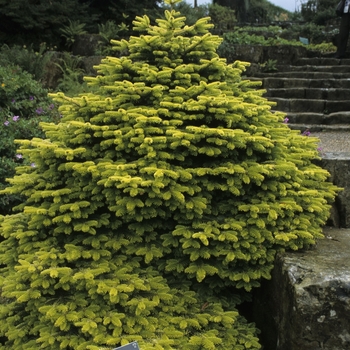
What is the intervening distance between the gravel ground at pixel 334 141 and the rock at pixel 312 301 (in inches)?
93.3

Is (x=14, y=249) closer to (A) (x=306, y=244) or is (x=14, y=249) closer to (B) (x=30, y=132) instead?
(A) (x=306, y=244)

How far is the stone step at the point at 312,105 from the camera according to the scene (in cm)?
695

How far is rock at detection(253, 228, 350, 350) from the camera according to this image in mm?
2363

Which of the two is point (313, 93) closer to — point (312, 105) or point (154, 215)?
point (312, 105)

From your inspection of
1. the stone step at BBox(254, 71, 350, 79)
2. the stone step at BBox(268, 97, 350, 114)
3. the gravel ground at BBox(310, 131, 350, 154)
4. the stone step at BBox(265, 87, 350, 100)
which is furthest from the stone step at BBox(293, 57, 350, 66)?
the gravel ground at BBox(310, 131, 350, 154)

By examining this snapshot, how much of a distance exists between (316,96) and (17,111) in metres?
4.83

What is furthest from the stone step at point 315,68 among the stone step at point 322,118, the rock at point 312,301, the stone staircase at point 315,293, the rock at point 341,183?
the rock at point 312,301

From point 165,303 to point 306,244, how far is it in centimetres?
98

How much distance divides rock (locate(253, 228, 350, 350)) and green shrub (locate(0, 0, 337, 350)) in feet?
0.49

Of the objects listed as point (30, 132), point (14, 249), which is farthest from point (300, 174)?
point (30, 132)

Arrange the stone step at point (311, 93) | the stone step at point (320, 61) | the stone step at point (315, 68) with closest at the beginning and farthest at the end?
the stone step at point (311, 93), the stone step at point (315, 68), the stone step at point (320, 61)

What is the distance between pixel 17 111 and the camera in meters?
6.39

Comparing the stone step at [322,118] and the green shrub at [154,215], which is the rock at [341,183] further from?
the stone step at [322,118]

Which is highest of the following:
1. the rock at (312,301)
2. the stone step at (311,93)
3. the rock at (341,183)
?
the stone step at (311,93)
